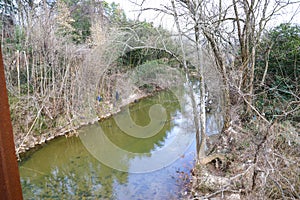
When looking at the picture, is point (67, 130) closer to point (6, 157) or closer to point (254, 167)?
point (254, 167)

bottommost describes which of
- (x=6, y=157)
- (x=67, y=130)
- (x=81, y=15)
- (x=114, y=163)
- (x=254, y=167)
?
(x=114, y=163)

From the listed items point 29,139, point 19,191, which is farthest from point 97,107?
point 19,191

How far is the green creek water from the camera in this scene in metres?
2.90

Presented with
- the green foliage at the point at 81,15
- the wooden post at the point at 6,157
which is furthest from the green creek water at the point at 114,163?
the green foliage at the point at 81,15

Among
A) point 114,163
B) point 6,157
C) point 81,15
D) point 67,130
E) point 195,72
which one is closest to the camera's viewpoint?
point 6,157

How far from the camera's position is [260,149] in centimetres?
165

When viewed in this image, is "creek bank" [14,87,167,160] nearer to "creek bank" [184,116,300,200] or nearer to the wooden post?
"creek bank" [184,116,300,200]

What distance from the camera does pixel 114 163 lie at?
12.0ft

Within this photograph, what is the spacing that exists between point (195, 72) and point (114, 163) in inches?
87.3

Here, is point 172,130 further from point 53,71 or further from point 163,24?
point 53,71

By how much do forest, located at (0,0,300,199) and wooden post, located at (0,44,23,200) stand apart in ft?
5.24

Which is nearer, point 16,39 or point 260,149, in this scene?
point 260,149

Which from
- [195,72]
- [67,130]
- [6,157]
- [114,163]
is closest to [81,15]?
[67,130]

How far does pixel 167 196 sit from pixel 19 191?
2663 millimetres
